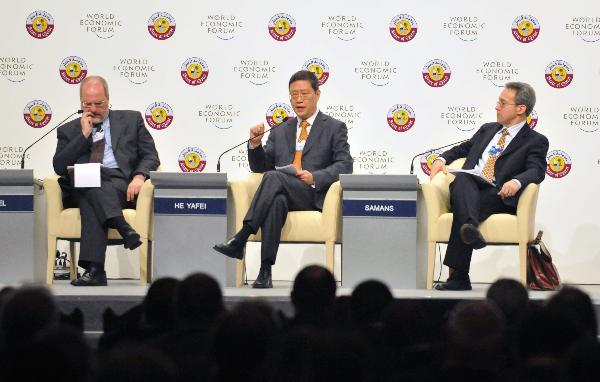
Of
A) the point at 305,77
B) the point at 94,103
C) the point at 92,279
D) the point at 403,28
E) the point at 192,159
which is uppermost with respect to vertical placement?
the point at 403,28

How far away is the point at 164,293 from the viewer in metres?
3.56

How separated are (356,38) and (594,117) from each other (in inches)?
78.2

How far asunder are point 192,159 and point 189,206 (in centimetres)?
158

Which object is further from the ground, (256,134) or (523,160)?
(256,134)

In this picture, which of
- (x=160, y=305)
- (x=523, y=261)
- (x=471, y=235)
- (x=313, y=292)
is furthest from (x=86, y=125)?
(x=313, y=292)

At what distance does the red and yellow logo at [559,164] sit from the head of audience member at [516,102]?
138cm

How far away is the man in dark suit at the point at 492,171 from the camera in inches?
244

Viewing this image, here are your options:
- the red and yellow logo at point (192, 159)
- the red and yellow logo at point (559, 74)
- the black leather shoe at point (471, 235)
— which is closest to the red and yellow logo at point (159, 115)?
the red and yellow logo at point (192, 159)

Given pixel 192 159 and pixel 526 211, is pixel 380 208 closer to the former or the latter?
pixel 526 211

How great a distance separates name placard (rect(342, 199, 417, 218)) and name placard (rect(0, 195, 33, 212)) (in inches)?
79.8

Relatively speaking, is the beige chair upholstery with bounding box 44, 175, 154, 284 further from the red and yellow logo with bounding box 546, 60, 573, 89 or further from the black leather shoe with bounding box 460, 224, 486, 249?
the red and yellow logo with bounding box 546, 60, 573, 89

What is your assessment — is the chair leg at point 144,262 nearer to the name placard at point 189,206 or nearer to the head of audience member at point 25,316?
the name placard at point 189,206

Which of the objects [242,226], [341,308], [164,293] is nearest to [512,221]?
[242,226]

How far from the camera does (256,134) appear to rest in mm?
A: 6508
